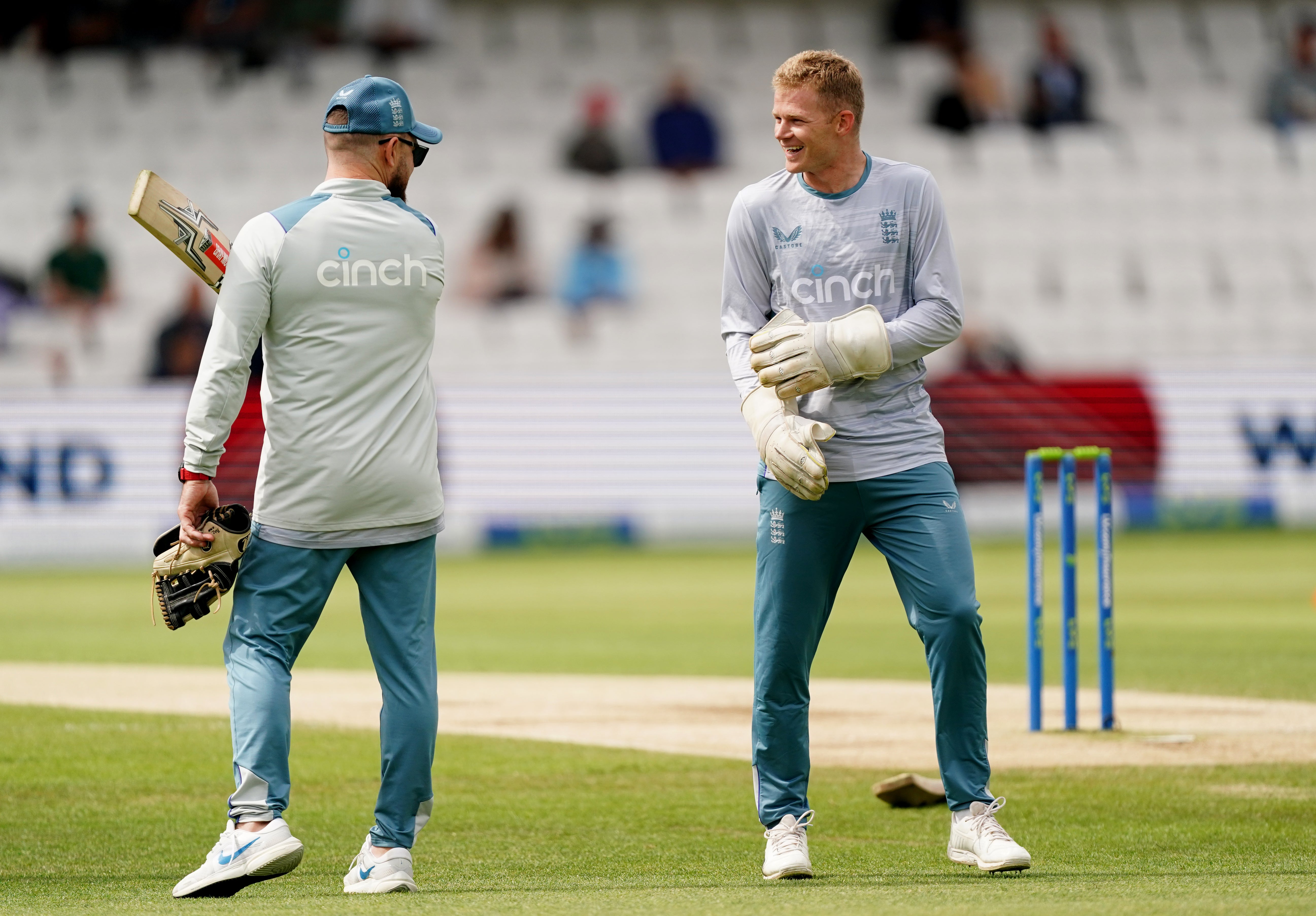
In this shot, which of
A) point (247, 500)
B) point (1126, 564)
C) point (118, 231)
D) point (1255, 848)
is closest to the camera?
point (1255, 848)

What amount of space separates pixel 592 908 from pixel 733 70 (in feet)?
76.0

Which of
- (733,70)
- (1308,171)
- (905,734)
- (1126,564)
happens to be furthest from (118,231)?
(905,734)

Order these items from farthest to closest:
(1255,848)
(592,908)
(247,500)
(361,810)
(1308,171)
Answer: (1308,171) < (247,500) < (361,810) < (1255,848) < (592,908)

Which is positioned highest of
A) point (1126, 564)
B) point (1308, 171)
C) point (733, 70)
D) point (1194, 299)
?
point (733, 70)

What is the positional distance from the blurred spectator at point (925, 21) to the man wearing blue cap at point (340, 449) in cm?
2269

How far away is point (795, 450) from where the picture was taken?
498 cm

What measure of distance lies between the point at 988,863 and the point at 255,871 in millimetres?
1886

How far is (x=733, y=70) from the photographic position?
26.6 meters

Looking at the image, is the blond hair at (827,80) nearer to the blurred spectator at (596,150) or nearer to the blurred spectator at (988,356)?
the blurred spectator at (988,356)

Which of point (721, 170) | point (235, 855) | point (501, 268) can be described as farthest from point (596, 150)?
point (235, 855)

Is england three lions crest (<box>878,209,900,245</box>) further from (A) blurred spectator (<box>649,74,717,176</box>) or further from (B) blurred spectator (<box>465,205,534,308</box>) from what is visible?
(A) blurred spectator (<box>649,74,717,176</box>)

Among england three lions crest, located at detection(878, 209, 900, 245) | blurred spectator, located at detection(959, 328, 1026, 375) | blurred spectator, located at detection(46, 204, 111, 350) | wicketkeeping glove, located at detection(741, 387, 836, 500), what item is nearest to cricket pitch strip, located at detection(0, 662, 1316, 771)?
wicketkeeping glove, located at detection(741, 387, 836, 500)

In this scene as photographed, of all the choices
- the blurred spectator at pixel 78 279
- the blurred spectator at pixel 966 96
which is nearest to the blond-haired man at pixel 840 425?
the blurred spectator at pixel 78 279

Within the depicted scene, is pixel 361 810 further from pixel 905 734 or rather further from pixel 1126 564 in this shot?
pixel 1126 564
